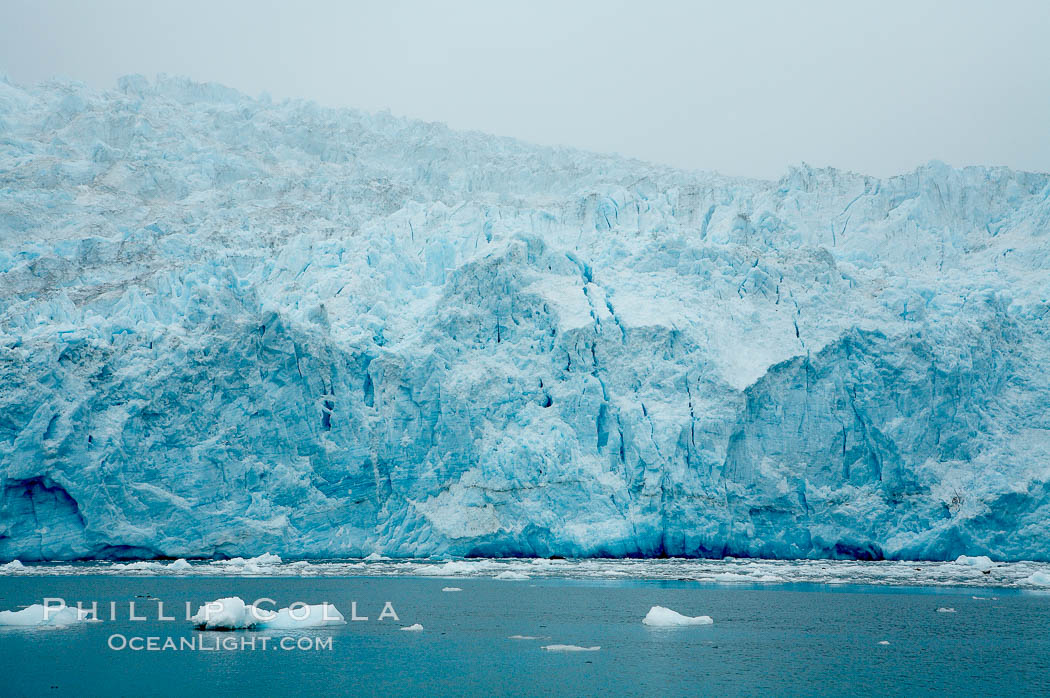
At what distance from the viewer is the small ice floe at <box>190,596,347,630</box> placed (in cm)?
1397

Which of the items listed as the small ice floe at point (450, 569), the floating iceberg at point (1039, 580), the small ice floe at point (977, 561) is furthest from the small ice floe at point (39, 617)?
the small ice floe at point (977, 561)

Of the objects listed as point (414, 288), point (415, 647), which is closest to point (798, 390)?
point (414, 288)

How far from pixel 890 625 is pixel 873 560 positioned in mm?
14213

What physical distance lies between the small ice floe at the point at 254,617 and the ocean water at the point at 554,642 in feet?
0.66

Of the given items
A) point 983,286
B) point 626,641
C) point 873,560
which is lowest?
point 873,560

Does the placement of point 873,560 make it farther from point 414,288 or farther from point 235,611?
point 235,611

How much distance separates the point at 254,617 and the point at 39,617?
3.42 m

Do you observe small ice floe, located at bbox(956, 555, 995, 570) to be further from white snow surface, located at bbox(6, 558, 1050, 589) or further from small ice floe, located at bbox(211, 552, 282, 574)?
small ice floe, located at bbox(211, 552, 282, 574)

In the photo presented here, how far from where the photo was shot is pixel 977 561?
26672 mm

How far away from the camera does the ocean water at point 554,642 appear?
11031mm

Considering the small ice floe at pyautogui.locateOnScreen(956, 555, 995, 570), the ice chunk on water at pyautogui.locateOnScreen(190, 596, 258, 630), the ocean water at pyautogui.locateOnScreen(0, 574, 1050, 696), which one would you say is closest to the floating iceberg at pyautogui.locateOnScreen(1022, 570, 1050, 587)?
the ocean water at pyautogui.locateOnScreen(0, 574, 1050, 696)

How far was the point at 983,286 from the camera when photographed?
30.5 metres

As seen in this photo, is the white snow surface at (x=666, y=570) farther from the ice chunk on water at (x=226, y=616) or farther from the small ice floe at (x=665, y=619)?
the ice chunk on water at (x=226, y=616)

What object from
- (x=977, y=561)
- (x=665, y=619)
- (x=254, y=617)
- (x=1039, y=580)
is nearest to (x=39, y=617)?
(x=254, y=617)
